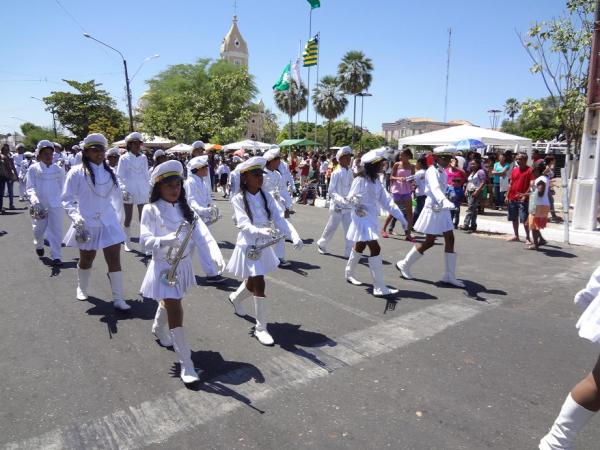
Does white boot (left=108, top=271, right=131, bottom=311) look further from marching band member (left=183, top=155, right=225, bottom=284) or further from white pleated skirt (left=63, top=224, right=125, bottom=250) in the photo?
marching band member (left=183, top=155, right=225, bottom=284)

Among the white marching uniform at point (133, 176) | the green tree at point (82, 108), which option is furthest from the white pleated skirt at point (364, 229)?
the green tree at point (82, 108)

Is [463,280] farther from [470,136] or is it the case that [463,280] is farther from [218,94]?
[218,94]

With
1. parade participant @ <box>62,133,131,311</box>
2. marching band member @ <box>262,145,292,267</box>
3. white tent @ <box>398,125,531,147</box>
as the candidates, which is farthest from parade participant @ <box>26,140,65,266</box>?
white tent @ <box>398,125,531,147</box>

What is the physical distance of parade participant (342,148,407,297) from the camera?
617 cm

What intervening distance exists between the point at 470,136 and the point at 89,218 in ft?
51.6

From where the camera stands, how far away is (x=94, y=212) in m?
5.64

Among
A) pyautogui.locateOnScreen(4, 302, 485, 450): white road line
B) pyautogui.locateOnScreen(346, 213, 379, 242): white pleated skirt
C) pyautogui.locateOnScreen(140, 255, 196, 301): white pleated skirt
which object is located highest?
pyautogui.locateOnScreen(346, 213, 379, 242): white pleated skirt

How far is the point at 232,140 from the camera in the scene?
4109 centimetres

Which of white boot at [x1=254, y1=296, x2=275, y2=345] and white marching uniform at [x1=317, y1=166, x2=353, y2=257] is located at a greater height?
white marching uniform at [x1=317, y1=166, x2=353, y2=257]

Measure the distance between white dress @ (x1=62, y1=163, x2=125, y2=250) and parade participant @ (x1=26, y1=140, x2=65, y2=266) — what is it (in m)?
2.68

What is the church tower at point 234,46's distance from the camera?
9306 cm

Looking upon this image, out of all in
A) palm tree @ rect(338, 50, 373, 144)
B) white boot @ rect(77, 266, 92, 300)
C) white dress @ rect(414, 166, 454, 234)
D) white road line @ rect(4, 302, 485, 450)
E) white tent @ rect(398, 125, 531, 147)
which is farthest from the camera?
palm tree @ rect(338, 50, 373, 144)

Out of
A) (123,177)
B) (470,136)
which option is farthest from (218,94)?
(123,177)

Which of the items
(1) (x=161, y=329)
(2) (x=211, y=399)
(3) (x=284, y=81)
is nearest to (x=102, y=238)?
(1) (x=161, y=329)
